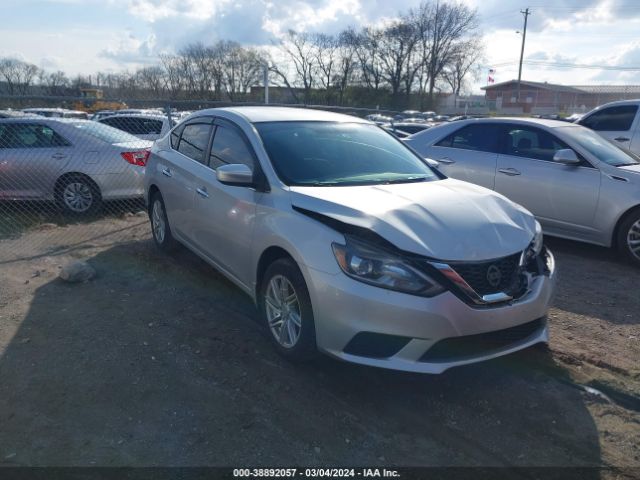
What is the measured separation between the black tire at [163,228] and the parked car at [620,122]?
306 inches

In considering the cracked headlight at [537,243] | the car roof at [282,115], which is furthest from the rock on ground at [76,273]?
the cracked headlight at [537,243]

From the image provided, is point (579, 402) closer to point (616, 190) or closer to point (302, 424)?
point (302, 424)

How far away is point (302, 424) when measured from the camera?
3041 mm

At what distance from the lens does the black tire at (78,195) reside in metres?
7.80

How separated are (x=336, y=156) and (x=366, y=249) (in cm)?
143

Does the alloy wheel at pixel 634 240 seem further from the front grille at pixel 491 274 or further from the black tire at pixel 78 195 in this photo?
the black tire at pixel 78 195

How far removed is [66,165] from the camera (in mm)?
7730

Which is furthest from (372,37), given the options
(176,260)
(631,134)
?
(176,260)

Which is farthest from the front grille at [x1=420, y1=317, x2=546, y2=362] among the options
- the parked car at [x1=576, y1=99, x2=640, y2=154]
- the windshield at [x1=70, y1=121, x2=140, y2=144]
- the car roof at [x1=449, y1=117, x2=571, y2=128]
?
the parked car at [x1=576, y1=99, x2=640, y2=154]

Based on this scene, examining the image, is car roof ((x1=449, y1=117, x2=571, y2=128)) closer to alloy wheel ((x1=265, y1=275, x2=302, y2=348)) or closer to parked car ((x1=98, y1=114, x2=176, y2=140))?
alloy wheel ((x1=265, y1=275, x2=302, y2=348))

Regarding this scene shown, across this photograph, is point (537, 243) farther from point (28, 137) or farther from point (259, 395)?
point (28, 137)

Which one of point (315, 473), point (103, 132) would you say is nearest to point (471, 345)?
point (315, 473)

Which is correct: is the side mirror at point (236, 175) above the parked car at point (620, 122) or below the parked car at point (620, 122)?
below

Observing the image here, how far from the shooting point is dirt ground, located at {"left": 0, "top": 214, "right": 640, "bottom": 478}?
2818mm
